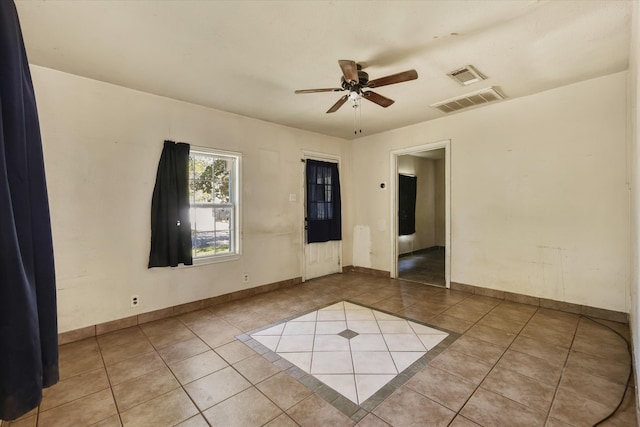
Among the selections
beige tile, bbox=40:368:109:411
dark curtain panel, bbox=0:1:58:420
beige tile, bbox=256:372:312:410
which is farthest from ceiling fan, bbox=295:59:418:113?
beige tile, bbox=40:368:109:411

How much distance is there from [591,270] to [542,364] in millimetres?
1693

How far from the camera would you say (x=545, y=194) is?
3.53m

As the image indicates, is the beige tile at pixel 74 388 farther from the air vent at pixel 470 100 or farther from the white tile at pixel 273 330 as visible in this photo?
the air vent at pixel 470 100

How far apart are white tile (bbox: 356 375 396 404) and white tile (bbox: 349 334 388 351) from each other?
421 mm

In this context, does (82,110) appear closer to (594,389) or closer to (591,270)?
(594,389)

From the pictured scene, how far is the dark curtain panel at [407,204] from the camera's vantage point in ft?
22.8

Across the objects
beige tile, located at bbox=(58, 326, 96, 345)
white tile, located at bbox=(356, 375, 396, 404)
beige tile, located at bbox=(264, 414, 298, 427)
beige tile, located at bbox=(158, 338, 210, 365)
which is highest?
beige tile, located at bbox=(58, 326, 96, 345)

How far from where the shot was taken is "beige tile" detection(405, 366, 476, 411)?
194 cm

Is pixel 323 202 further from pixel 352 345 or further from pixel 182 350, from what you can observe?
pixel 182 350

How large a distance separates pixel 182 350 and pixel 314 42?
3044 mm

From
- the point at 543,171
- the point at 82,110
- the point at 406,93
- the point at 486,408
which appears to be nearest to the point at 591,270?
the point at 543,171

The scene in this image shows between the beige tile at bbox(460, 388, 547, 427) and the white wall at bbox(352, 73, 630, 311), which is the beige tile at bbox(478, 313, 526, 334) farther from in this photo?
the beige tile at bbox(460, 388, 547, 427)

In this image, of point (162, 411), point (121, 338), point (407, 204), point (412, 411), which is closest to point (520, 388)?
point (412, 411)

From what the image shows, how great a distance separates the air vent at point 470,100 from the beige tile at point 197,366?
397 cm
